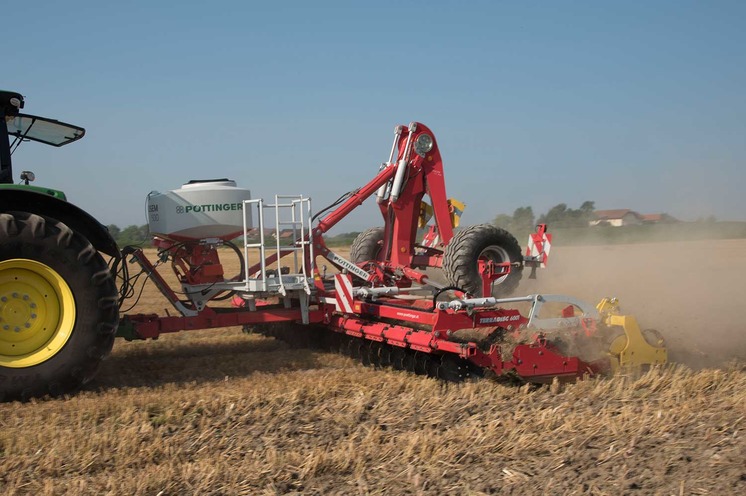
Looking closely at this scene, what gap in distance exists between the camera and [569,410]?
14.6ft

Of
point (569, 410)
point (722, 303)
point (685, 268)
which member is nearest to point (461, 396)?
point (569, 410)

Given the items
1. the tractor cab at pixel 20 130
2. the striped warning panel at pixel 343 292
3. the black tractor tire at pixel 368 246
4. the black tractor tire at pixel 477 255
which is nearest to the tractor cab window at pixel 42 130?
the tractor cab at pixel 20 130

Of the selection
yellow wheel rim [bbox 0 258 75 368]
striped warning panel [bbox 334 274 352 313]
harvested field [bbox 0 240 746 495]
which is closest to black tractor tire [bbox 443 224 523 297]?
striped warning panel [bbox 334 274 352 313]

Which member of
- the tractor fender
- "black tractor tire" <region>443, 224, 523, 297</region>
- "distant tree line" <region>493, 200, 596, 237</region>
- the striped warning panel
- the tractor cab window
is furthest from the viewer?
"distant tree line" <region>493, 200, 596, 237</region>

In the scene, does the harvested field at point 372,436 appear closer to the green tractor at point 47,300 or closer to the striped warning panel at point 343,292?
the green tractor at point 47,300

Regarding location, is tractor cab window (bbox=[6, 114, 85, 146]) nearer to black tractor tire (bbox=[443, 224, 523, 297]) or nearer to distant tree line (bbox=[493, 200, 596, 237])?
black tractor tire (bbox=[443, 224, 523, 297])

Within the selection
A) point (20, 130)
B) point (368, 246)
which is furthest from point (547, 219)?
point (20, 130)

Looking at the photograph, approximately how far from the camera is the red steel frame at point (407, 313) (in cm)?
580

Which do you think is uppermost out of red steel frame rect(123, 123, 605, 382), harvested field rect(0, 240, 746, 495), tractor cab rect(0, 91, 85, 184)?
tractor cab rect(0, 91, 85, 184)

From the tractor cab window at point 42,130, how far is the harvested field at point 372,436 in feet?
7.80

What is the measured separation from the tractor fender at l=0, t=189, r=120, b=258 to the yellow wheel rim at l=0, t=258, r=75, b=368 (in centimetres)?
48

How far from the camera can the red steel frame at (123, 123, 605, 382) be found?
5801 mm

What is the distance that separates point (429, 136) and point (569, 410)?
484 centimetres

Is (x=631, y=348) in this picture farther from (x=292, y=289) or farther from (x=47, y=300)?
(x=47, y=300)
